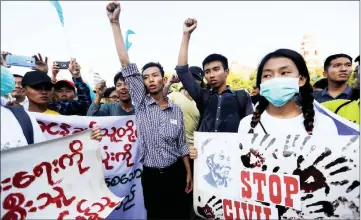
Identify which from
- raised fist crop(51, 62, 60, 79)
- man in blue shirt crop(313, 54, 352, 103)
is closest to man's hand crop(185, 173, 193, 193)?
man in blue shirt crop(313, 54, 352, 103)

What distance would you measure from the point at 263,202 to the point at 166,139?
126 cm

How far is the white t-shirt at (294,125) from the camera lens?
1863 millimetres

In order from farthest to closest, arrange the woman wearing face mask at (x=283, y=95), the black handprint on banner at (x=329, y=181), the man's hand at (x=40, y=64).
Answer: the man's hand at (x=40, y=64)
the woman wearing face mask at (x=283, y=95)
the black handprint on banner at (x=329, y=181)

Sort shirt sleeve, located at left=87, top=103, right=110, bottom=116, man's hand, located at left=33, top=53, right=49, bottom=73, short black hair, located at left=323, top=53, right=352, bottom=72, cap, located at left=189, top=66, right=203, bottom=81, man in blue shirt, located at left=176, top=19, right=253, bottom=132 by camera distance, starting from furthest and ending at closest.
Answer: cap, located at left=189, top=66, right=203, bottom=81, short black hair, located at left=323, top=53, right=352, bottom=72, man's hand, located at left=33, top=53, right=49, bottom=73, shirt sleeve, located at left=87, top=103, right=110, bottom=116, man in blue shirt, located at left=176, top=19, right=253, bottom=132

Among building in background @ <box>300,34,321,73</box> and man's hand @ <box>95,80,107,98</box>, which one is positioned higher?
building in background @ <box>300,34,321,73</box>

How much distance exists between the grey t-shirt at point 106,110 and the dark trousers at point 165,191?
1026 mm

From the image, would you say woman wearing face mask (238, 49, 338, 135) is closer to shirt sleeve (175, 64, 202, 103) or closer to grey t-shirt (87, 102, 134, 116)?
shirt sleeve (175, 64, 202, 103)

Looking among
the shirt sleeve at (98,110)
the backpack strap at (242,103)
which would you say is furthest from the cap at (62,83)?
the backpack strap at (242,103)

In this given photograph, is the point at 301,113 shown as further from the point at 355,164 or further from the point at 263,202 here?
the point at 263,202

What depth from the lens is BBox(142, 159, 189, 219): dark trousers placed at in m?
2.92

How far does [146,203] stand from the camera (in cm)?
304

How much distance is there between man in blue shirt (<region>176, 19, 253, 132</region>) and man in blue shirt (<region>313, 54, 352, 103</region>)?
5.21ft

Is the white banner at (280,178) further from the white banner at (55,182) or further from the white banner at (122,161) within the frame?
the white banner at (122,161)

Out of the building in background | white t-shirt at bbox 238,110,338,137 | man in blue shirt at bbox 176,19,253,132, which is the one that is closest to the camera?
white t-shirt at bbox 238,110,338,137
